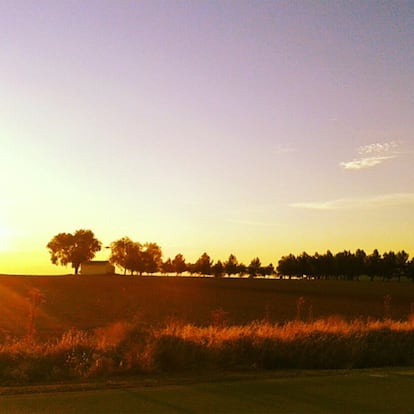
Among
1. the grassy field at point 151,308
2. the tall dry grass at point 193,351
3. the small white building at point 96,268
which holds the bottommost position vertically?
the grassy field at point 151,308

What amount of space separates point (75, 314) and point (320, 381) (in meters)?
40.8

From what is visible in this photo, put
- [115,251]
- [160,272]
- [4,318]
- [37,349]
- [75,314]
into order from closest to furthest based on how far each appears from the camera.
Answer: [37,349] → [4,318] → [75,314] → [115,251] → [160,272]

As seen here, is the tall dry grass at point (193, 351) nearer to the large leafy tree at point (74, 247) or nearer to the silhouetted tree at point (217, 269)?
the large leafy tree at point (74, 247)

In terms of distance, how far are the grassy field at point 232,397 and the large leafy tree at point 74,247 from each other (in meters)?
147

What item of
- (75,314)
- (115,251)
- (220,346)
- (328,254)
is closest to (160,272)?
(115,251)

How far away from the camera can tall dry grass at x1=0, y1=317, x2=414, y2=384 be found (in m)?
13.2

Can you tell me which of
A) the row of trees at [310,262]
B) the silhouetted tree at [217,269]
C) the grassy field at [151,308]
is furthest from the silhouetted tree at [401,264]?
the grassy field at [151,308]

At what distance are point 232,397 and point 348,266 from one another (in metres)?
170

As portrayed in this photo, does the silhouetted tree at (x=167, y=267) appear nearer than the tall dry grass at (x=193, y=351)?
No

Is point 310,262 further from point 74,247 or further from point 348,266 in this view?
point 74,247

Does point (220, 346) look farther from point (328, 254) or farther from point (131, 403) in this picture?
point (328, 254)

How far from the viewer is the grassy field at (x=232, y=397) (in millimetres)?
9742

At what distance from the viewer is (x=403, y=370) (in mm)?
14867

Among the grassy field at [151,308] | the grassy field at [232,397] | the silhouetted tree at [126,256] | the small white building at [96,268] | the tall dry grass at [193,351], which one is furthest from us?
the silhouetted tree at [126,256]
